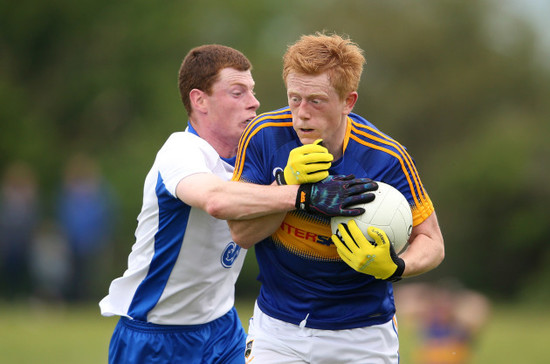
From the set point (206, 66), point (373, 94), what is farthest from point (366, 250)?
point (373, 94)

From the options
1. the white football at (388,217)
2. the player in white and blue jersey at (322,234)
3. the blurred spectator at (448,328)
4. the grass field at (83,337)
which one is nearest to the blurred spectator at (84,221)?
the grass field at (83,337)

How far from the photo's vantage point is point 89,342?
11.0 metres

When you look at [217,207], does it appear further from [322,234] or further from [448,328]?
[448,328]

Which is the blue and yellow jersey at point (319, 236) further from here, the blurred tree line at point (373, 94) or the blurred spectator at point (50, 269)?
the blurred tree line at point (373, 94)

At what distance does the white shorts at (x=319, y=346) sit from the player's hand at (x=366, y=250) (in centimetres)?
53

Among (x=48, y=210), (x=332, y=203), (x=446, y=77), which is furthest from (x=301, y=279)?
(x=446, y=77)

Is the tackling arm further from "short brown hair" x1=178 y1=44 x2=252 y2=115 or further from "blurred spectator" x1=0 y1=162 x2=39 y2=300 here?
"blurred spectator" x1=0 y1=162 x2=39 y2=300

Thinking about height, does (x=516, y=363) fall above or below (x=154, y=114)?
below

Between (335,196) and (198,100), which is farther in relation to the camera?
(198,100)

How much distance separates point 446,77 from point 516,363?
16213 mm

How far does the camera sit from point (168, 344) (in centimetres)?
518

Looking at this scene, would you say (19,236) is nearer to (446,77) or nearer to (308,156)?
(308,156)

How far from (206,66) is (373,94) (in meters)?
20.5

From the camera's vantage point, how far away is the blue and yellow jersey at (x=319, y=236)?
186 inches
